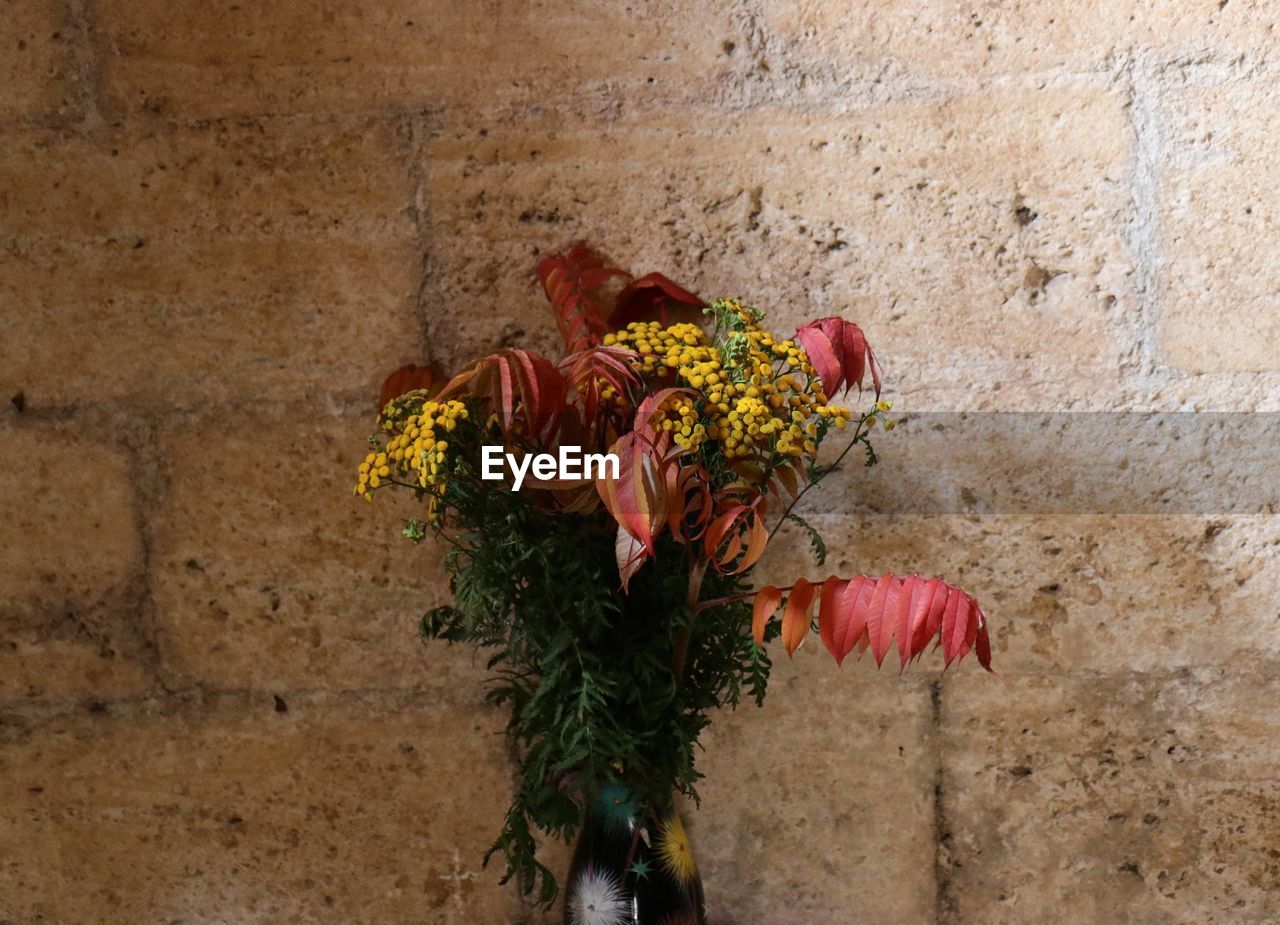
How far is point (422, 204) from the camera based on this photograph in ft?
4.82

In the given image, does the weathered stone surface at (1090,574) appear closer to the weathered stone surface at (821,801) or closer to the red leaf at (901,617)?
the weathered stone surface at (821,801)

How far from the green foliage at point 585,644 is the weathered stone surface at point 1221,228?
0.72 m

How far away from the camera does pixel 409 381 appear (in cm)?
142

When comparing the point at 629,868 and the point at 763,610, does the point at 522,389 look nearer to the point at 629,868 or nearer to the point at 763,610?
the point at 763,610

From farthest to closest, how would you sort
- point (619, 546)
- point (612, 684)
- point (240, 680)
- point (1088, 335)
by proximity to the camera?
point (240, 680) < point (1088, 335) < point (612, 684) < point (619, 546)

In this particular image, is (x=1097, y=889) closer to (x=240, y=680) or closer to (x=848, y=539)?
(x=848, y=539)

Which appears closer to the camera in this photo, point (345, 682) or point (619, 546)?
point (619, 546)

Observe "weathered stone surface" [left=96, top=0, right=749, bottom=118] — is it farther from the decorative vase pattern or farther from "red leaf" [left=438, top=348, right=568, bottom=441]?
the decorative vase pattern

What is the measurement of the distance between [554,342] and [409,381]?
0.65 feet

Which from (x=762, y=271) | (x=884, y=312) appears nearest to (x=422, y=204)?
(x=762, y=271)

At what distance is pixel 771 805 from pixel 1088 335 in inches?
29.6

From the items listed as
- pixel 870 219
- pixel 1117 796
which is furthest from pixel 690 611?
pixel 1117 796

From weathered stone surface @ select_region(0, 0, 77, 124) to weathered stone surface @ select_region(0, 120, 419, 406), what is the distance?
0.04 meters

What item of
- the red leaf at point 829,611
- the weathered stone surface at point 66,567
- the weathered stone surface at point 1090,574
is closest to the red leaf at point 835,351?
the red leaf at point 829,611
